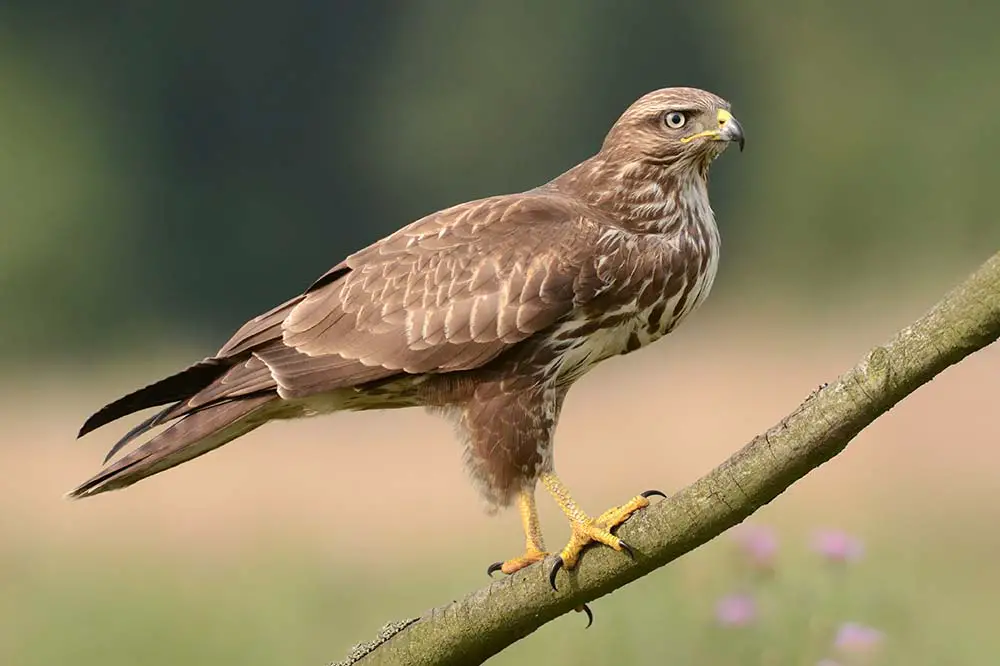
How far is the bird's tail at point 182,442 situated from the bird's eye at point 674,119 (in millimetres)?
1377

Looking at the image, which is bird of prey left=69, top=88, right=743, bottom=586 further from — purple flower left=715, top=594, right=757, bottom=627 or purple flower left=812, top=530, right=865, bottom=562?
purple flower left=812, top=530, right=865, bottom=562

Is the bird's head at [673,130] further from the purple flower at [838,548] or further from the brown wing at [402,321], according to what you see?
the purple flower at [838,548]

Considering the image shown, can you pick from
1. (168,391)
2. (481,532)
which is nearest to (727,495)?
(168,391)

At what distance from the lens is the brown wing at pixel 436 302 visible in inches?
192

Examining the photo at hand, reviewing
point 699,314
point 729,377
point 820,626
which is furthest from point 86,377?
point 820,626

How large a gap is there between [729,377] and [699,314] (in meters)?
3.34

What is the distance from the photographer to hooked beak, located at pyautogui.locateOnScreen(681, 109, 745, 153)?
513 centimetres

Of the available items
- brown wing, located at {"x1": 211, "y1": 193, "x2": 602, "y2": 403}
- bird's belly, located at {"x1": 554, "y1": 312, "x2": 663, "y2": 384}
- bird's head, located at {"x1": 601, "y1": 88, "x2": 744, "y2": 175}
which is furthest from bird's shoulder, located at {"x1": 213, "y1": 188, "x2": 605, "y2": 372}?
bird's head, located at {"x1": 601, "y1": 88, "x2": 744, "y2": 175}

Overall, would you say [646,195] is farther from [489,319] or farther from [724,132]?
[489,319]

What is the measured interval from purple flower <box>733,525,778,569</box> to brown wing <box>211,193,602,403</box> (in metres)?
1.04

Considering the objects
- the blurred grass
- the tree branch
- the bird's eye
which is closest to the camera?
the tree branch

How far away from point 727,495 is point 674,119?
1623mm

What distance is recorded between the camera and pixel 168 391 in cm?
499

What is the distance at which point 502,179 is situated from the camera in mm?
21406
